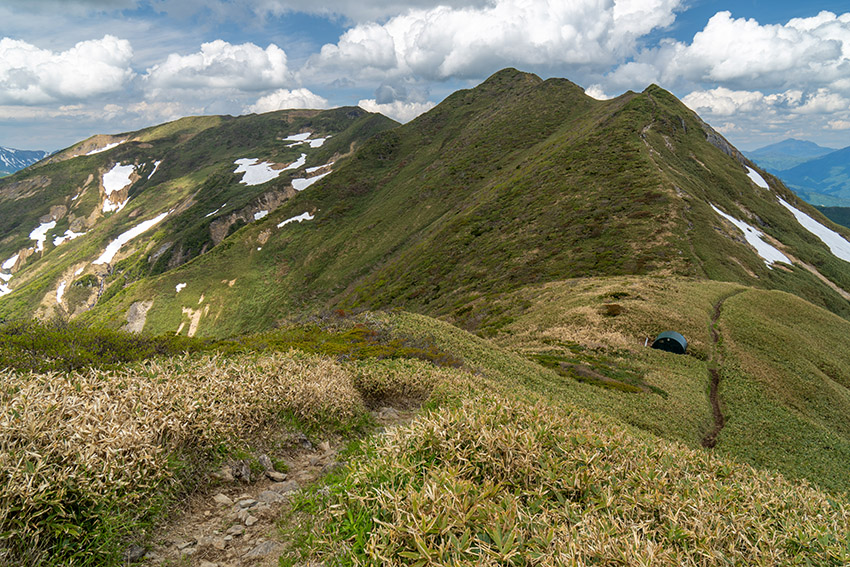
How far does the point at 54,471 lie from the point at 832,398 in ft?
143

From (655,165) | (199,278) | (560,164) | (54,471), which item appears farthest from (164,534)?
(199,278)

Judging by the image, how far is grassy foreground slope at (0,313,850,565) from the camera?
4.23 metres

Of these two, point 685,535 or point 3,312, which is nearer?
point 685,535

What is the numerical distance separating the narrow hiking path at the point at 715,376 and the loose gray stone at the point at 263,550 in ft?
83.1

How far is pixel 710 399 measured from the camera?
28375mm

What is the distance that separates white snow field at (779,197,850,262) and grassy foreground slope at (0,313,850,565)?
114 meters

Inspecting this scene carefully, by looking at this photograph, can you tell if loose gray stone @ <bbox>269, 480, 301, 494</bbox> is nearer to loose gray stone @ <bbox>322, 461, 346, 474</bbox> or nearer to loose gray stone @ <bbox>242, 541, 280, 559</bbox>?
loose gray stone @ <bbox>322, 461, 346, 474</bbox>

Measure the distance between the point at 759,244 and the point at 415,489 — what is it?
287 feet

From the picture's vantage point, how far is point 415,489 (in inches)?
206

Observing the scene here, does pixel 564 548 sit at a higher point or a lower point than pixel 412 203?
lower

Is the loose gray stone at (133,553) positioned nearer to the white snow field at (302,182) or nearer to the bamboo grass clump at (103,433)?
the bamboo grass clump at (103,433)

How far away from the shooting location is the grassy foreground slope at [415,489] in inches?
166

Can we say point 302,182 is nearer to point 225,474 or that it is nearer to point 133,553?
point 225,474

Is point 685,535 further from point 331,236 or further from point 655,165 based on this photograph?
point 331,236
